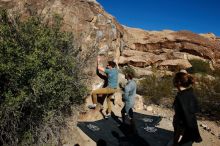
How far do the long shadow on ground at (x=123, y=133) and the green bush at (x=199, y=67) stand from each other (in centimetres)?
1640

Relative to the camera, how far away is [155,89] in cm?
1541

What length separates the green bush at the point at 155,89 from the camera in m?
14.6

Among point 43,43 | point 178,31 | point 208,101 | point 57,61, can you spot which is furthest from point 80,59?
point 178,31

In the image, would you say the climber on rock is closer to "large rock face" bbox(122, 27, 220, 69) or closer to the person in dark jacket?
the person in dark jacket

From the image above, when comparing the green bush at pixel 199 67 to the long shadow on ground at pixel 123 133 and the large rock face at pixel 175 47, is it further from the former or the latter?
the long shadow on ground at pixel 123 133

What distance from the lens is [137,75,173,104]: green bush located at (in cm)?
1461

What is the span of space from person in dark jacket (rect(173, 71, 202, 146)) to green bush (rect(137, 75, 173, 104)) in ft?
33.1

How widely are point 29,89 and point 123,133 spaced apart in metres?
2.74

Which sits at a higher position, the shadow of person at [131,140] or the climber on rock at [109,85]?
the climber on rock at [109,85]

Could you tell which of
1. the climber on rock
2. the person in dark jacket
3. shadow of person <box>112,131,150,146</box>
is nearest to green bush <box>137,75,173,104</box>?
the climber on rock

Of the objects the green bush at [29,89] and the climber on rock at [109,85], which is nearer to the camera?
the green bush at [29,89]

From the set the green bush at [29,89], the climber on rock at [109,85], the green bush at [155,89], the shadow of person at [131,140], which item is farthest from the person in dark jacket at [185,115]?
the green bush at [155,89]

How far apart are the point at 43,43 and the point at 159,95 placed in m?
8.93

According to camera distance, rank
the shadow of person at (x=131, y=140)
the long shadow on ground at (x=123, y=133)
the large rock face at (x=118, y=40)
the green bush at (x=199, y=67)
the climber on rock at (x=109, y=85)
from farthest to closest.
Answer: the green bush at (x=199, y=67)
the large rock face at (x=118, y=40)
the climber on rock at (x=109, y=85)
the long shadow on ground at (x=123, y=133)
the shadow of person at (x=131, y=140)
